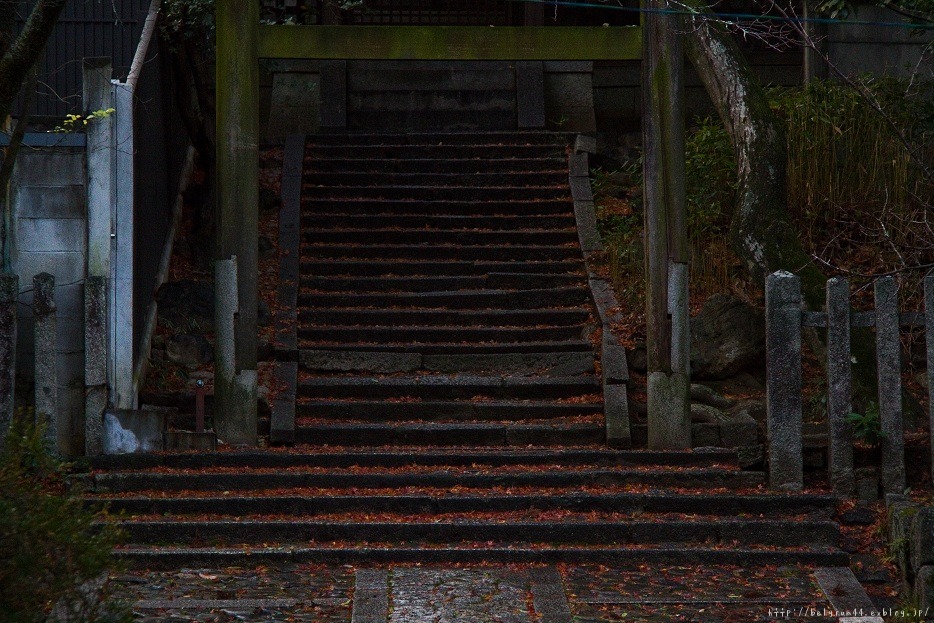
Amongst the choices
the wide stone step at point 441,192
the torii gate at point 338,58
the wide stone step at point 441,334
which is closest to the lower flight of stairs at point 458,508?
the torii gate at point 338,58

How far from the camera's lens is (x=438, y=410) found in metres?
9.59

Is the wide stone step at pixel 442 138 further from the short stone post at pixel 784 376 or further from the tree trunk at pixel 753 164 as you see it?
the short stone post at pixel 784 376

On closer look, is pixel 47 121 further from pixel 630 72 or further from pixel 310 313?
pixel 630 72

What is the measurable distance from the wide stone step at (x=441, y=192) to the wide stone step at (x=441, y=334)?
2.56 m

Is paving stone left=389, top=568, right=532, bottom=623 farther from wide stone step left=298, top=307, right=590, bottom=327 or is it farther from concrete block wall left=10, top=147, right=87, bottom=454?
wide stone step left=298, top=307, right=590, bottom=327

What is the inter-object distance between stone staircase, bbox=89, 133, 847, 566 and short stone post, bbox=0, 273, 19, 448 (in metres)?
0.89

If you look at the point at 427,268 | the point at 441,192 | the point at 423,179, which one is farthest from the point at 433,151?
the point at 427,268

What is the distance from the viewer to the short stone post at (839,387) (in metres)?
8.00

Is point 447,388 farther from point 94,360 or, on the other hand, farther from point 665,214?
point 94,360

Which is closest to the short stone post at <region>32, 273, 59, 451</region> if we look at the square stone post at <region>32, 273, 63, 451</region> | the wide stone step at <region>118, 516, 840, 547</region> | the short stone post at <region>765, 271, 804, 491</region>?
the square stone post at <region>32, 273, 63, 451</region>

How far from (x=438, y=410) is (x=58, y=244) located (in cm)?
323

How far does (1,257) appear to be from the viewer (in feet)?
28.2

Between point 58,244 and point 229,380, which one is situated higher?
point 58,244

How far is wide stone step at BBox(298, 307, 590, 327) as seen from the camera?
36.2 feet
